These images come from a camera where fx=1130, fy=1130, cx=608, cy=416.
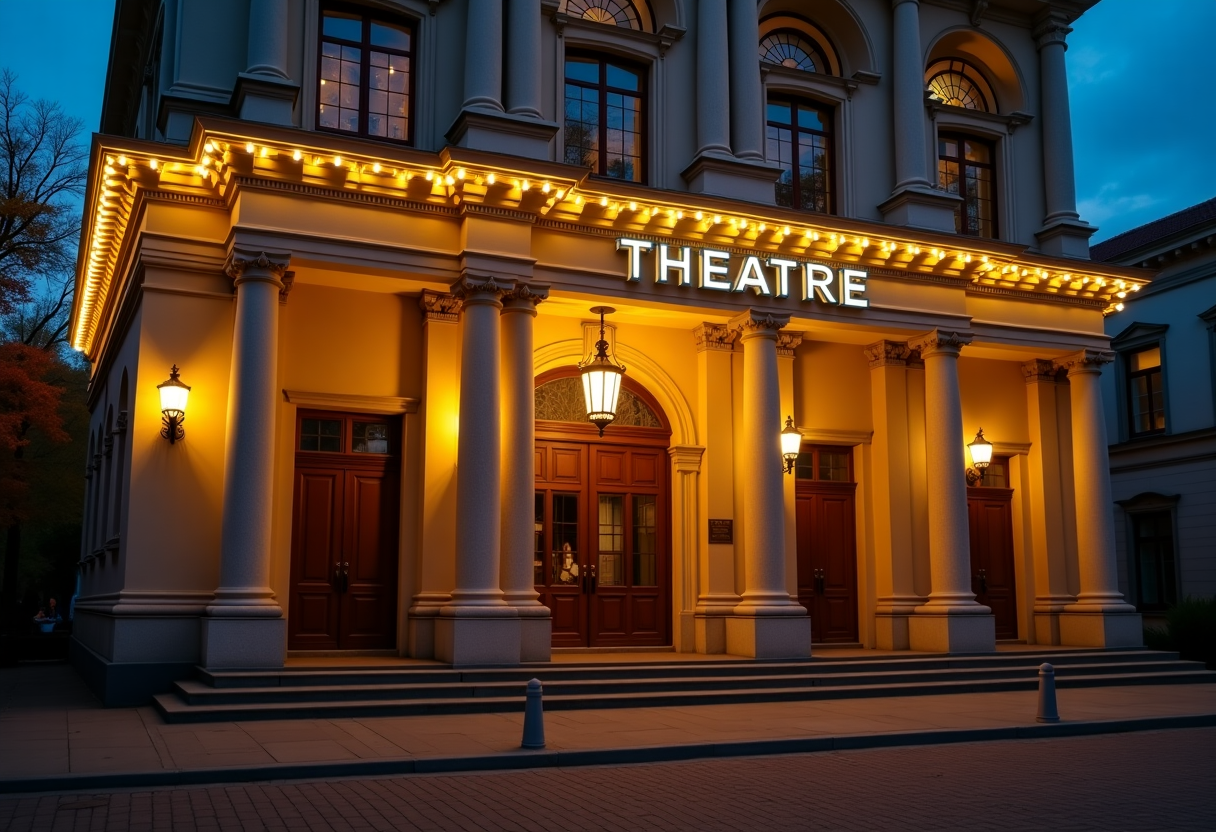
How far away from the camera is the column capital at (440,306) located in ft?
57.5

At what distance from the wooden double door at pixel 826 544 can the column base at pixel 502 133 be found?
312 inches

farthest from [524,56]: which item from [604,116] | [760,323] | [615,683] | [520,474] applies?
[615,683]

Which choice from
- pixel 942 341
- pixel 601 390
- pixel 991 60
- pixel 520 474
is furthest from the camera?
pixel 991 60

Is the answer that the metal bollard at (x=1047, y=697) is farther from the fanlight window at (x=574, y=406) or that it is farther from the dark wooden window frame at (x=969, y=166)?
the dark wooden window frame at (x=969, y=166)

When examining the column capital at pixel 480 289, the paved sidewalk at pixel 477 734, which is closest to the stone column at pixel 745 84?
the column capital at pixel 480 289

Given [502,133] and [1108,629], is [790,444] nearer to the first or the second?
[1108,629]

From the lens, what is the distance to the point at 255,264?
15.2 meters

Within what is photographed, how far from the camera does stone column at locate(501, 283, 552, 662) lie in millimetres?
15906

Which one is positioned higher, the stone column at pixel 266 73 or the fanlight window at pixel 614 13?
the fanlight window at pixel 614 13

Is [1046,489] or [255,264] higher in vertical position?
[255,264]

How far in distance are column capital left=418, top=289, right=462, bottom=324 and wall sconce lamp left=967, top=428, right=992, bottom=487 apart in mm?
10152

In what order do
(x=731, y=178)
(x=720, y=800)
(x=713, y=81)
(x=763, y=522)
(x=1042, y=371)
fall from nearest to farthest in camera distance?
1. (x=720, y=800)
2. (x=763, y=522)
3. (x=731, y=178)
4. (x=713, y=81)
5. (x=1042, y=371)

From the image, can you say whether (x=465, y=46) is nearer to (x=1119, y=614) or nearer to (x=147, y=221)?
(x=147, y=221)

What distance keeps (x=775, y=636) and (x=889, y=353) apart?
6.20 m
